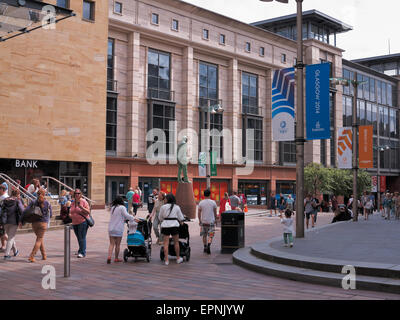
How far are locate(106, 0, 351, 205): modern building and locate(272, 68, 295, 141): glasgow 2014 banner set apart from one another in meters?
24.1

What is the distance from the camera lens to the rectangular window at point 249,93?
49156 mm

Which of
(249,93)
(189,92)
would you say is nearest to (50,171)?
(189,92)

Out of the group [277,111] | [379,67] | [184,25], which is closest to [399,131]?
[379,67]

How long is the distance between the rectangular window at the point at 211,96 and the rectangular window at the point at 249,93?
158 inches

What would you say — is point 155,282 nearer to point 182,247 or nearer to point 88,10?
point 182,247

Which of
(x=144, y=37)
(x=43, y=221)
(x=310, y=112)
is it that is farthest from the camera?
(x=144, y=37)

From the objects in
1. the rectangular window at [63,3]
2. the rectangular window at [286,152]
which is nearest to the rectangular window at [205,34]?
the rectangular window at [286,152]

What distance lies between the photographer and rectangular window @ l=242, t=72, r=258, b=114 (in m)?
49.2

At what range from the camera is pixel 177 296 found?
23.4 feet

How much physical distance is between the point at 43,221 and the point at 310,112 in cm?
792

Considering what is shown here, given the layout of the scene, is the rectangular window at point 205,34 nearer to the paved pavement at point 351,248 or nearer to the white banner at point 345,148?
the white banner at point 345,148

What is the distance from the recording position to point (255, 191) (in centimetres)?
4972

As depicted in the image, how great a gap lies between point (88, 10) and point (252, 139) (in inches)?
910
